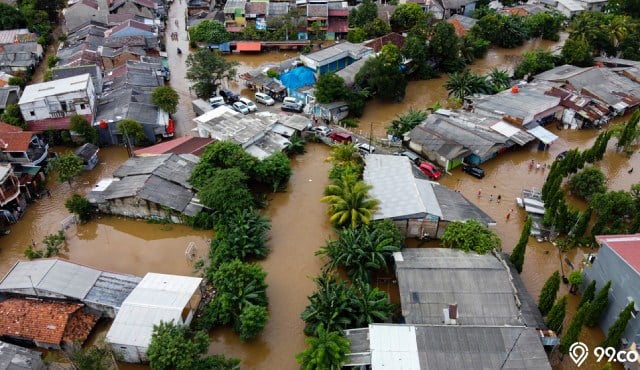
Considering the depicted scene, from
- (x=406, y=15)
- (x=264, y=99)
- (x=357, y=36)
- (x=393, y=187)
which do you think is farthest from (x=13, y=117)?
(x=406, y=15)

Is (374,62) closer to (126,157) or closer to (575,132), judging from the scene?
(575,132)

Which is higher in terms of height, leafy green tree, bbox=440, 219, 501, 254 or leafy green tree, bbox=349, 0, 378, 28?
leafy green tree, bbox=349, 0, 378, 28

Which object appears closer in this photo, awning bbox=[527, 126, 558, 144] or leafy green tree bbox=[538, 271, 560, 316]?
leafy green tree bbox=[538, 271, 560, 316]

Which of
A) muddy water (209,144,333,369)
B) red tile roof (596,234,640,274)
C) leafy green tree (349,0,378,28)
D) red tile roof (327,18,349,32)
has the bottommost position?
muddy water (209,144,333,369)

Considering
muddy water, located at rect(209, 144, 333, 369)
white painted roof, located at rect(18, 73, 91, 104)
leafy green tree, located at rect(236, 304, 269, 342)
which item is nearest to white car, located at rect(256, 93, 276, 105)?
muddy water, located at rect(209, 144, 333, 369)

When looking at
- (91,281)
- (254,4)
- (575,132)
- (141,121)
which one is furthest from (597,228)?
(254,4)

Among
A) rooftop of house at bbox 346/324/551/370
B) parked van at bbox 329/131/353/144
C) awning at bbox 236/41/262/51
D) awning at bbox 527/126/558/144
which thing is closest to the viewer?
rooftop of house at bbox 346/324/551/370

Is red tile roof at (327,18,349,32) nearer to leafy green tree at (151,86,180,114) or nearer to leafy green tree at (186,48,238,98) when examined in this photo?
leafy green tree at (186,48,238,98)

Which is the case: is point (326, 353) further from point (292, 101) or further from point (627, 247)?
point (292, 101)
